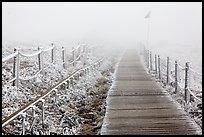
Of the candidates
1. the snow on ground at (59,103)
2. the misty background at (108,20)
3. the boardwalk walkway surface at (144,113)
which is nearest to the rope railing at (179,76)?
the boardwalk walkway surface at (144,113)

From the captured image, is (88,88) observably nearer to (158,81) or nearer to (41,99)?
(158,81)

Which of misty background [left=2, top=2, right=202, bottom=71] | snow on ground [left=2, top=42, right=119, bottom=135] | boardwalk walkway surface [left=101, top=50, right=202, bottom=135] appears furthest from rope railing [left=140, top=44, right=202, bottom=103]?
misty background [left=2, top=2, right=202, bottom=71]

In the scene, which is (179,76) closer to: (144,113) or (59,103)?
(144,113)

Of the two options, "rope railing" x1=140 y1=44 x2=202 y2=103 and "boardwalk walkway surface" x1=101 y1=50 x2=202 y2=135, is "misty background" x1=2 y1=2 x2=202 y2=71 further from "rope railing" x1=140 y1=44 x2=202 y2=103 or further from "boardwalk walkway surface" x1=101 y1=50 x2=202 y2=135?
"boardwalk walkway surface" x1=101 y1=50 x2=202 y2=135

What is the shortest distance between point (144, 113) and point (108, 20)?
11459 centimetres

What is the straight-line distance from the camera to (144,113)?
427 inches

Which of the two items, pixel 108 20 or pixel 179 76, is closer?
pixel 179 76

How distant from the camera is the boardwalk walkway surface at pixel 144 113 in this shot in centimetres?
927

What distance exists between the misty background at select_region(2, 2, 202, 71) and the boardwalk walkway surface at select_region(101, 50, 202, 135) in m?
60.3

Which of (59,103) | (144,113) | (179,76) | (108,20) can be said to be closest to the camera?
(144,113)

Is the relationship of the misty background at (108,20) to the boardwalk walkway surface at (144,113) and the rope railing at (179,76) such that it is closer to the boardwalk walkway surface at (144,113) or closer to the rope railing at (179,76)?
the rope railing at (179,76)

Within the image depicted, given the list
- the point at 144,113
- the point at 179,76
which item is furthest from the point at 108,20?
the point at 144,113

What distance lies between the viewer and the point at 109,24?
374 feet

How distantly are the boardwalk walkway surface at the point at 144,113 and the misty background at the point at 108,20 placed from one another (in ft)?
198
